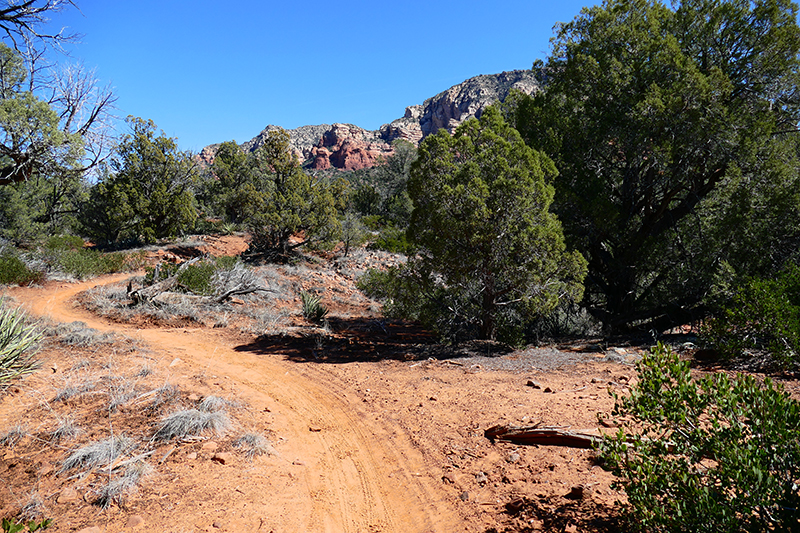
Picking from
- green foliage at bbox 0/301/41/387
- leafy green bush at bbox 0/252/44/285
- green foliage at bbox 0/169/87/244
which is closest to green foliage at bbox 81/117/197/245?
green foliage at bbox 0/169/87/244

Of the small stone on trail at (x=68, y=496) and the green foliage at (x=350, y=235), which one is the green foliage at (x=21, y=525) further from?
the green foliage at (x=350, y=235)

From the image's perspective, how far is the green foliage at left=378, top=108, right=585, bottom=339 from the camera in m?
7.23

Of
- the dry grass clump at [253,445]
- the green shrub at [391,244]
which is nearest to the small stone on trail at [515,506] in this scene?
the dry grass clump at [253,445]

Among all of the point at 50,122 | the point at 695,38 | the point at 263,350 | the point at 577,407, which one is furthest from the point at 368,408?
the point at 695,38

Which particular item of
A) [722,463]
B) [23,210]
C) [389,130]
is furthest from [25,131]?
[389,130]

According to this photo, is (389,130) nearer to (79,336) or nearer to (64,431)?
(79,336)

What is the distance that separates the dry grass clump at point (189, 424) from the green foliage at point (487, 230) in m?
4.65

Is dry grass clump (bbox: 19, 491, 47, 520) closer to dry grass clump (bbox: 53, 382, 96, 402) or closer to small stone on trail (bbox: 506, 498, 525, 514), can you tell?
dry grass clump (bbox: 53, 382, 96, 402)

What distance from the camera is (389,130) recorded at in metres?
141

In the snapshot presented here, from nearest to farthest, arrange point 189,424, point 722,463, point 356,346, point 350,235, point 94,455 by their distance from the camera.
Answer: point 722,463, point 94,455, point 189,424, point 356,346, point 350,235

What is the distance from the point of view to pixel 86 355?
20.3ft

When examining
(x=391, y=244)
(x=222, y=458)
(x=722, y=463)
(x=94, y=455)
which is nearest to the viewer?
(x=722, y=463)

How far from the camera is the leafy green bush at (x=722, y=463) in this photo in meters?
1.89

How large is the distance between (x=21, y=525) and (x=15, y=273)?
509 inches
